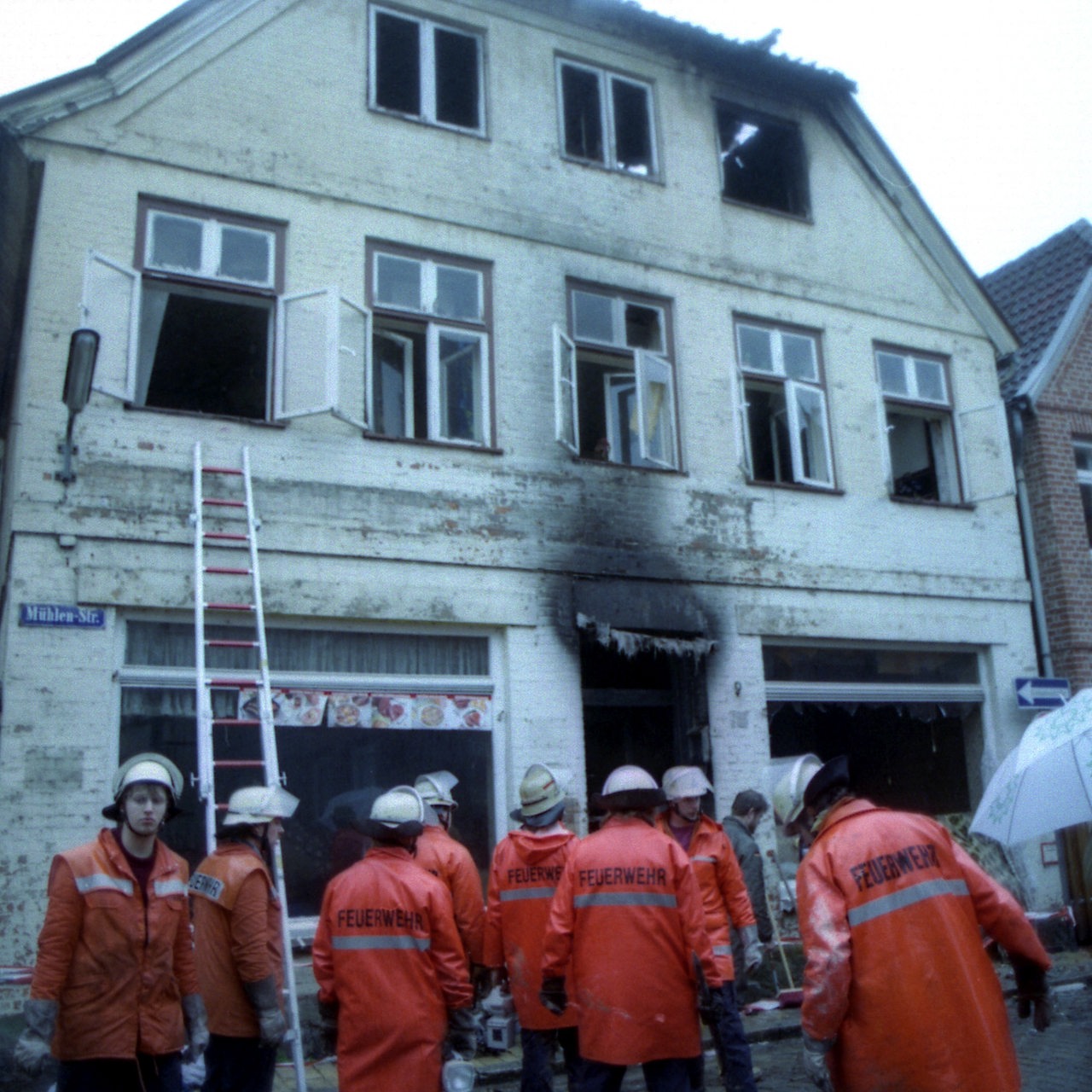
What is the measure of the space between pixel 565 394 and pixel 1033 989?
7155 mm

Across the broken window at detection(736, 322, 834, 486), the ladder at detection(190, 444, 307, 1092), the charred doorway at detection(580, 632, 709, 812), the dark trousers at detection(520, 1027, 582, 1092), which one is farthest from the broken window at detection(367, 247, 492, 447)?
the dark trousers at detection(520, 1027, 582, 1092)

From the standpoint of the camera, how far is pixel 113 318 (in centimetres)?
870

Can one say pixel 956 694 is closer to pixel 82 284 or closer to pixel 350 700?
pixel 350 700

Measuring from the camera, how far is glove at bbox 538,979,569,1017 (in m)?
5.09

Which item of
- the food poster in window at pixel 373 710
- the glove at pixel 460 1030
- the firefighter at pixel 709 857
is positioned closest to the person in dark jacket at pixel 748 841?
the firefighter at pixel 709 857

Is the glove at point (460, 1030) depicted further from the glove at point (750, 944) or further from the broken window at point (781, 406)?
the broken window at point (781, 406)

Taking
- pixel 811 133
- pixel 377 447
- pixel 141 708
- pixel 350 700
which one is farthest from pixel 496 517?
pixel 811 133

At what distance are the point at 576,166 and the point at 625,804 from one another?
25.5 feet

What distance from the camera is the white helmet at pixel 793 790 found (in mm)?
4402

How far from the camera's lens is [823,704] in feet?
37.2

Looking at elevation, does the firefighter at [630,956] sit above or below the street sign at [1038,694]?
below

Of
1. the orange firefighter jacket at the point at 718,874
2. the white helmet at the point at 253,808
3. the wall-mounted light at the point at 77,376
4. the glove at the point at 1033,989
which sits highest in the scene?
the wall-mounted light at the point at 77,376

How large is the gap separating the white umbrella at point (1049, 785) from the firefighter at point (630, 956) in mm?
1365

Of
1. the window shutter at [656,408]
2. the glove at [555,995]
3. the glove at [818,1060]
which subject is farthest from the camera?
the window shutter at [656,408]
